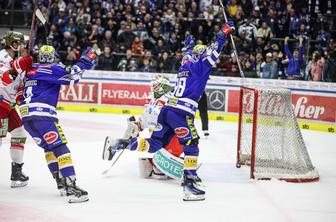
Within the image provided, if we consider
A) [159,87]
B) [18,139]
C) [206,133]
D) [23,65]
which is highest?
[23,65]

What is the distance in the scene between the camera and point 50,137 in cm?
586

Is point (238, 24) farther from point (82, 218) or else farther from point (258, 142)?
point (82, 218)

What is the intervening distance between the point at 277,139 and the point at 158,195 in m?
2.03

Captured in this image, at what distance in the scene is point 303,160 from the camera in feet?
24.4

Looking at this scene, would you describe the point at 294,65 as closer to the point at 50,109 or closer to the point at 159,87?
the point at 159,87

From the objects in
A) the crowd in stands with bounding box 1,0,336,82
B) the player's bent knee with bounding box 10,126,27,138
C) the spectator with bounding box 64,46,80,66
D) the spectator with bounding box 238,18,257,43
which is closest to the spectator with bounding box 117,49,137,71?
the crowd in stands with bounding box 1,0,336,82

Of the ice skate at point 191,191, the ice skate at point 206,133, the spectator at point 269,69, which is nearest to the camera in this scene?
the ice skate at point 191,191

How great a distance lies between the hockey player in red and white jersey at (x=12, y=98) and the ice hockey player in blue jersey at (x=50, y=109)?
322 millimetres

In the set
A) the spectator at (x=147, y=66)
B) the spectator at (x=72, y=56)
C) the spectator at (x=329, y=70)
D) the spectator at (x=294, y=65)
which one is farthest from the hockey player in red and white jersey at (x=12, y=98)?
the spectator at (x=72, y=56)

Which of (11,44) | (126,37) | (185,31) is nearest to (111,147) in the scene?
(11,44)

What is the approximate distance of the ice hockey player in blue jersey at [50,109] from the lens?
19.3 ft

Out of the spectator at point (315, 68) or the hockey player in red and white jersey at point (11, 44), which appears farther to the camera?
the spectator at point (315, 68)

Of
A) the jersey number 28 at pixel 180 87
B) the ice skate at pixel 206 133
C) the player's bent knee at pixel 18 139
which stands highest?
A: the jersey number 28 at pixel 180 87

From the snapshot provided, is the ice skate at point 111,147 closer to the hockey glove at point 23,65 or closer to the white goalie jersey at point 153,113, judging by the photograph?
the white goalie jersey at point 153,113
